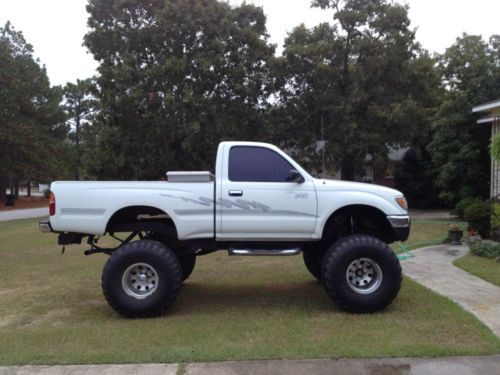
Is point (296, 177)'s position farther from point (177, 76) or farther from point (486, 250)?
point (177, 76)

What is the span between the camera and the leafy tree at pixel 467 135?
69.5ft

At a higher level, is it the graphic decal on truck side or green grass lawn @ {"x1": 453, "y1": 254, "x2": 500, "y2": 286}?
the graphic decal on truck side

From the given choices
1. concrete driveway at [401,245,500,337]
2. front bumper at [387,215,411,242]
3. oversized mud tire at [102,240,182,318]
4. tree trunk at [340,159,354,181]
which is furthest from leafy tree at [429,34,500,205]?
oversized mud tire at [102,240,182,318]

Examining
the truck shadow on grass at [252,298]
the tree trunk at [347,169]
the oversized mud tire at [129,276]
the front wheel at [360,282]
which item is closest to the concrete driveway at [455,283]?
the front wheel at [360,282]

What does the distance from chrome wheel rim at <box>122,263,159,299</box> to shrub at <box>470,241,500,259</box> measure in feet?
23.1

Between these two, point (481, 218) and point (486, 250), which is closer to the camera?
point (486, 250)

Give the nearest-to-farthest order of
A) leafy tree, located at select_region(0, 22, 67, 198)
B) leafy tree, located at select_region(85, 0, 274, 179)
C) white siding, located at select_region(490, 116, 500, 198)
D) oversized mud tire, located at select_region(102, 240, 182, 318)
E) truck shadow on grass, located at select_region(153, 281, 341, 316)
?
oversized mud tire, located at select_region(102, 240, 182, 318) → truck shadow on grass, located at select_region(153, 281, 341, 316) → white siding, located at select_region(490, 116, 500, 198) → leafy tree, located at select_region(85, 0, 274, 179) → leafy tree, located at select_region(0, 22, 67, 198)

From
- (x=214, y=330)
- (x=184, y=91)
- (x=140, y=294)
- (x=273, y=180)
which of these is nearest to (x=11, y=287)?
(x=140, y=294)

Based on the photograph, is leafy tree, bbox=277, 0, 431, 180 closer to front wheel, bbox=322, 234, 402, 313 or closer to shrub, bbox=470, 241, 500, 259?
shrub, bbox=470, 241, 500, 259

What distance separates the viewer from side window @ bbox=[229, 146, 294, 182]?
6816 millimetres

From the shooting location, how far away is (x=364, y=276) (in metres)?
6.77

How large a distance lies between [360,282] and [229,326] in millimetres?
1829

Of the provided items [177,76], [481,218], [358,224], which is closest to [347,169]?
[177,76]

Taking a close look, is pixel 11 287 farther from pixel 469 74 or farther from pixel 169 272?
pixel 469 74
